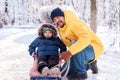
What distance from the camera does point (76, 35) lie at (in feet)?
14.9

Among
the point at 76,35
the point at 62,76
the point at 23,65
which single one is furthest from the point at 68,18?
the point at 23,65

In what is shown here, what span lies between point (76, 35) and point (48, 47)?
39 cm

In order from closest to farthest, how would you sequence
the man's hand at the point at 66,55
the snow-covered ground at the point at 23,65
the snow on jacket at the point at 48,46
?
1. the man's hand at the point at 66,55
2. the snow on jacket at the point at 48,46
3. the snow-covered ground at the point at 23,65

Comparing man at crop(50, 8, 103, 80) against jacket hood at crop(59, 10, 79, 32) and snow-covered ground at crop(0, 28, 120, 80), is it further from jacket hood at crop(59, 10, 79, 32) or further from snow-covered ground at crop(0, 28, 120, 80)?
snow-covered ground at crop(0, 28, 120, 80)

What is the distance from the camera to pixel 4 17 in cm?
2359

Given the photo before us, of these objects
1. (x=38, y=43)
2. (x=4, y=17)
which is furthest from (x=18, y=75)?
(x=4, y=17)

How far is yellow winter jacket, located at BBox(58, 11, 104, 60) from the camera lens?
4.33 meters

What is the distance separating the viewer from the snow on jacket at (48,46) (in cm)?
457

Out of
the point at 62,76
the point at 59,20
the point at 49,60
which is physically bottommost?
the point at 62,76

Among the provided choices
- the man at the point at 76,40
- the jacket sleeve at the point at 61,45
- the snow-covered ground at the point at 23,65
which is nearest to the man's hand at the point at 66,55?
the man at the point at 76,40

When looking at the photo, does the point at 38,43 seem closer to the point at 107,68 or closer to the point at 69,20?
the point at 69,20

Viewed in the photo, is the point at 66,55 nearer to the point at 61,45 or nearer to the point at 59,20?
the point at 61,45

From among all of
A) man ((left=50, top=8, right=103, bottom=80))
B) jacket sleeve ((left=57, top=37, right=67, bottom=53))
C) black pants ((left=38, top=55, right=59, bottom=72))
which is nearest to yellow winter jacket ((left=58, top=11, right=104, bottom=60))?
man ((left=50, top=8, right=103, bottom=80))

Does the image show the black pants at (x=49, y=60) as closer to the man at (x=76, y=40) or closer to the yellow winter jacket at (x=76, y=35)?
the man at (x=76, y=40)
